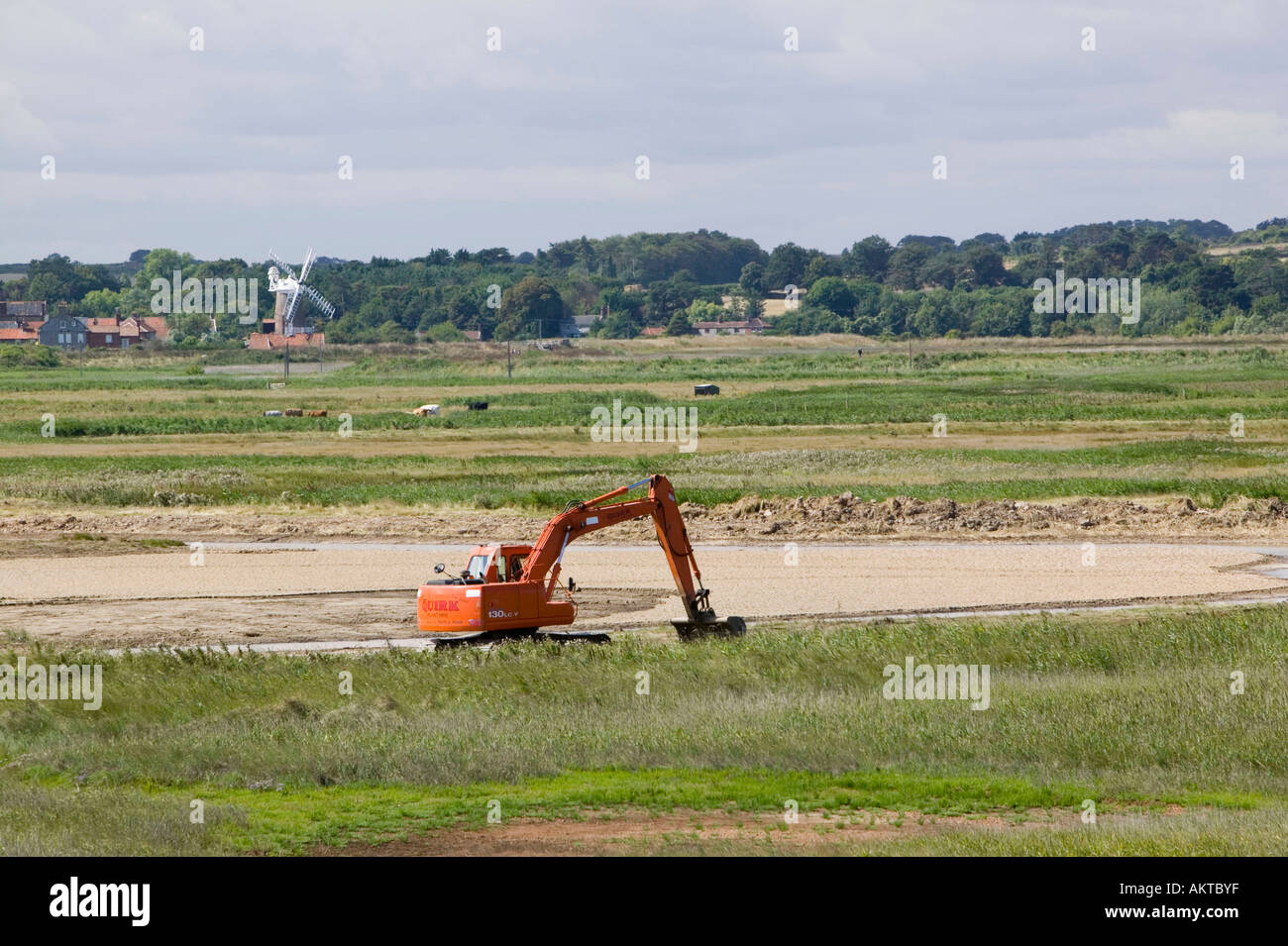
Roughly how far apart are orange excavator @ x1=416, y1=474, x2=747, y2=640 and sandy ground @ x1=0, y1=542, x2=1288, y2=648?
3.83m

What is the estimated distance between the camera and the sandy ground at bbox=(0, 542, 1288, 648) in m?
32.1

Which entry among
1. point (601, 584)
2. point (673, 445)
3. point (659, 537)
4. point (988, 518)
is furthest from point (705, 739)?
point (673, 445)

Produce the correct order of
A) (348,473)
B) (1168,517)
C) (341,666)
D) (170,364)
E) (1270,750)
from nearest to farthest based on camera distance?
1. (1270,750)
2. (341,666)
3. (1168,517)
4. (348,473)
5. (170,364)

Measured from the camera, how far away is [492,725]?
20391 mm

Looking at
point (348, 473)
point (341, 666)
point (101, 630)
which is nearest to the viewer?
point (341, 666)

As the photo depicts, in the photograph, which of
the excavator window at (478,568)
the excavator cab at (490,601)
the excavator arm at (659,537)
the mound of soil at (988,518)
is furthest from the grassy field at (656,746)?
the mound of soil at (988,518)

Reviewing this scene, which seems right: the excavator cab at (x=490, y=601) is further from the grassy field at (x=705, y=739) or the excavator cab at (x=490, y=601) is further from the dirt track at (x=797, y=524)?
the dirt track at (x=797, y=524)

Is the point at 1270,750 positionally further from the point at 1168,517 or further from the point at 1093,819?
the point at 1168,517

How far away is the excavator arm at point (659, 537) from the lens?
26.9 m

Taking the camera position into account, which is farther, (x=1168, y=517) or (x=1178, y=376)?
(x=1178, y=376)

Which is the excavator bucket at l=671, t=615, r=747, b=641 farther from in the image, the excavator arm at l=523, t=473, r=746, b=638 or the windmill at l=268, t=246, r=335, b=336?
the windmill at l=268, t=246, r=335, b=336

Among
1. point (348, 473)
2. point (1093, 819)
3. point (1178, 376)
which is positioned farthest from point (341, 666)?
point (1178, 376)

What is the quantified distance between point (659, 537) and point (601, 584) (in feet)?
32.0
